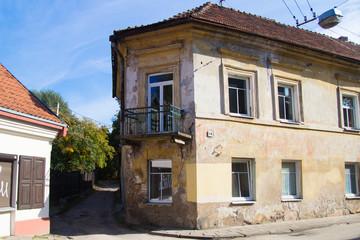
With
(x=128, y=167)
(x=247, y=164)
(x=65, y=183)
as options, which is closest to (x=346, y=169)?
(x=247, y=164)

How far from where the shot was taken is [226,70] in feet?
38.5

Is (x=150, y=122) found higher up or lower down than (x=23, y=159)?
higher up

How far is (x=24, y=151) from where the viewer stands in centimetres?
888

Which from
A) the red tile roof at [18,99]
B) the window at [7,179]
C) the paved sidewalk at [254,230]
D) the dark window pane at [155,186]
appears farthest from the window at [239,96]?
the window at [7,179]

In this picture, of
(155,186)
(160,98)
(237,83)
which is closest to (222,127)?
(237,83)

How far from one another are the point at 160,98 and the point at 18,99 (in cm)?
466

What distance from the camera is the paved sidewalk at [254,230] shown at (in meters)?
9.71

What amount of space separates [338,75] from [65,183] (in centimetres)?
1538

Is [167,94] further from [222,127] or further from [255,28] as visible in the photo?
[255,28]

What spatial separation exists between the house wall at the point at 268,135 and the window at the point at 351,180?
0.48 meters

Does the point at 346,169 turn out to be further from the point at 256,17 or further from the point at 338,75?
the point at 256,17

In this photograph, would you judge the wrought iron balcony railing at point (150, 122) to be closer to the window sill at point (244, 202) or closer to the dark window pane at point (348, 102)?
the window sill at point (244, 202)

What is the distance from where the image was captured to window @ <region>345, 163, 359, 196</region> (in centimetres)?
1431

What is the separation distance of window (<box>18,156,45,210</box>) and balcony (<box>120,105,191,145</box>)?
8.90ft
